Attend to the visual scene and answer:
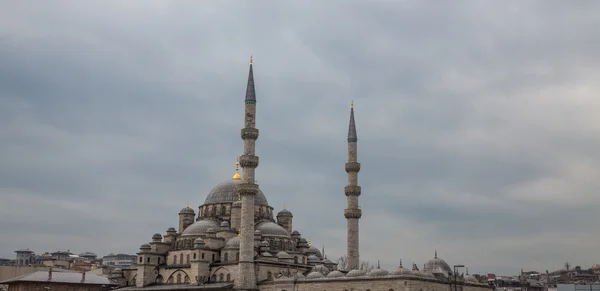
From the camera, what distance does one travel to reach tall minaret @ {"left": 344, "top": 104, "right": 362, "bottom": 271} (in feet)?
183

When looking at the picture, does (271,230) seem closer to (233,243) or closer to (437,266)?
(233,243)

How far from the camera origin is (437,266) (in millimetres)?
50938

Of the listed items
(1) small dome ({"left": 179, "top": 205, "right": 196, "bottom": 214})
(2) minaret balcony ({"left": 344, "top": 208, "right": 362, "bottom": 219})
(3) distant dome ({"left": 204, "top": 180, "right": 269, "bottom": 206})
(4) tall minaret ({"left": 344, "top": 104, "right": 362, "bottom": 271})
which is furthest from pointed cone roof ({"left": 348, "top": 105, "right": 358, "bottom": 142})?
(1) small dome ({"left": 179, "top": 205, "right": 196, "bottom": 214})

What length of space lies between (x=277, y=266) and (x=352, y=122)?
15.4 meters

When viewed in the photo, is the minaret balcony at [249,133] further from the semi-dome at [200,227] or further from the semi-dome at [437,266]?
the semi-dome at [437,266]

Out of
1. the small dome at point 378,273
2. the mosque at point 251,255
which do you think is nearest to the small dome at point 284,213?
the mosque at point 251,255

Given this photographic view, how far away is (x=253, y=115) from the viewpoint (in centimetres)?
5494

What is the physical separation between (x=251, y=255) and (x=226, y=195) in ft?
47.4

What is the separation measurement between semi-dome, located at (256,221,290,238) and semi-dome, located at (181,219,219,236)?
4354mm

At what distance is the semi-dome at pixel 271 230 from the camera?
60.5m

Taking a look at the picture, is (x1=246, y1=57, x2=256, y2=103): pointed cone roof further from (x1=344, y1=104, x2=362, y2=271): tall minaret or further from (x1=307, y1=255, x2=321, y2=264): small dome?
(x1=307, y1=255, x2=321, y2=264): small dome

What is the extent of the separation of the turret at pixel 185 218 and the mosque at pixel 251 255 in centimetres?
11

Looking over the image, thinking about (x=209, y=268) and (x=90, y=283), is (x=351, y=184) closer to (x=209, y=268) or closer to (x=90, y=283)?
(x=209, y=268)

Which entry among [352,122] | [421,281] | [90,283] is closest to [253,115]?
[352,122]
